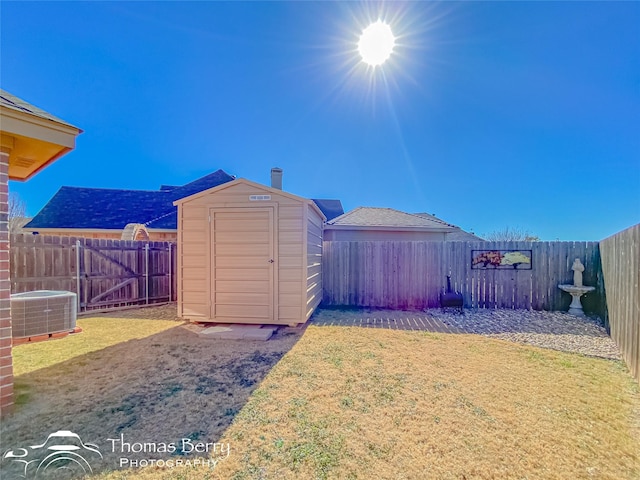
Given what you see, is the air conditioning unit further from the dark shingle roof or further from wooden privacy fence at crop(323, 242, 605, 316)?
the dark shingle roof

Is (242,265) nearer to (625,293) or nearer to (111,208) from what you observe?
(625,293)

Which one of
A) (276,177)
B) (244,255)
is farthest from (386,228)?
(244,255)

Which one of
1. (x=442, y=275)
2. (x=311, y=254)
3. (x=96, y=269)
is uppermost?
(x=311, y=254)

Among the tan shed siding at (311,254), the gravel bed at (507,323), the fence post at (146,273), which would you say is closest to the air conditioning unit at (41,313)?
the gravel bed at (507,323)

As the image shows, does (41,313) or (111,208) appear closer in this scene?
(41,313)

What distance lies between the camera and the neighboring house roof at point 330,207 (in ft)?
59.4

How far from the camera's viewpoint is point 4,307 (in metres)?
2.27

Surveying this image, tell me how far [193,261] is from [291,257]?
6.76 feet

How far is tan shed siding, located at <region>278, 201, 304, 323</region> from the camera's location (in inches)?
204

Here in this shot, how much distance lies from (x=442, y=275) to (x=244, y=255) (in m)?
5.35

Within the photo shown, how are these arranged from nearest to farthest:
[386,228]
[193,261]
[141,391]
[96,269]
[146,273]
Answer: [141,391] < [193,261] < [96,269] < [146,273] < [386,228]

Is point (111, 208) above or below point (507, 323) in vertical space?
above

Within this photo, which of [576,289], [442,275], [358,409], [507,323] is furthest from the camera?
[442,275]

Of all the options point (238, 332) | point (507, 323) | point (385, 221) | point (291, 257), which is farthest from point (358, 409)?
point (385, 221)
